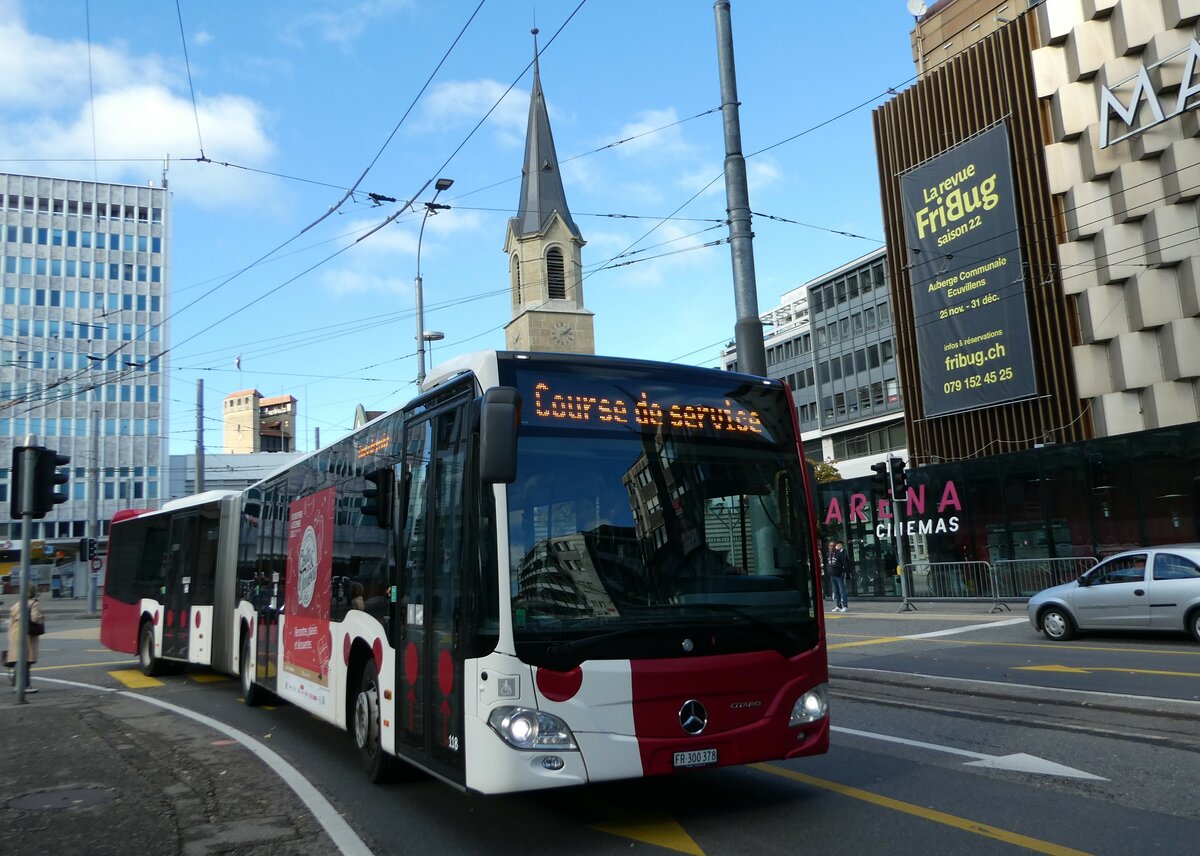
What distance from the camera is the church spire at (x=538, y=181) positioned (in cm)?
5975

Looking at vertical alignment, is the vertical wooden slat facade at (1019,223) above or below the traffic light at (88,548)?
above

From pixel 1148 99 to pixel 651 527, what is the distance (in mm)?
30063

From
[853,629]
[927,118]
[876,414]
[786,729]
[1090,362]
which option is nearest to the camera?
[786,729]

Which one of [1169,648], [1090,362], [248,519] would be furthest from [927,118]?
[248,519]

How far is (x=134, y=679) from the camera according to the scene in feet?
53.5

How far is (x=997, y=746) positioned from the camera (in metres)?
7.86

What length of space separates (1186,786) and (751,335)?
749cm

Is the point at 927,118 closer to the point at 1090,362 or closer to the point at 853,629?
the point at 1090,362

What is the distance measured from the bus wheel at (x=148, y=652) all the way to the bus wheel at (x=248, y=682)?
16.4 ft

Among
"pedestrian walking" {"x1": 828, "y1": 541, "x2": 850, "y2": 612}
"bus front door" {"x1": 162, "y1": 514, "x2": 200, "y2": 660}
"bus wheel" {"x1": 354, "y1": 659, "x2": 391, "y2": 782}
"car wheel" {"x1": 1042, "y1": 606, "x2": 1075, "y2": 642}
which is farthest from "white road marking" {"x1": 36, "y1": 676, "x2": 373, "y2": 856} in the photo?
"pedestrian walking" {"x1": 828, "y1": 541, "x2": 850, "y2": 612}

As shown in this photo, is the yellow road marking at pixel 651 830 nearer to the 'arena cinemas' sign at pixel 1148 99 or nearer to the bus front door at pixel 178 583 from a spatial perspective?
the bus front door at pixel 178 583

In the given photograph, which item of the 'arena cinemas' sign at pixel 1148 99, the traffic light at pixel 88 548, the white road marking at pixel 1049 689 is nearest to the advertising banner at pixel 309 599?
the white road marking at pixel 1049 689

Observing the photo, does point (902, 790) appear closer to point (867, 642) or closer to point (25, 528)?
point (867, 642)

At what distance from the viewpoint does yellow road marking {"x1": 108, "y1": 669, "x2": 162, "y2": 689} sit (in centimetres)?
1536
